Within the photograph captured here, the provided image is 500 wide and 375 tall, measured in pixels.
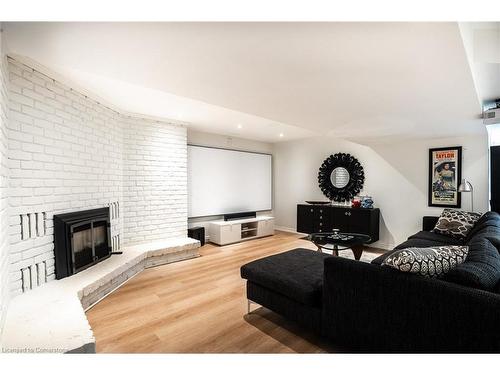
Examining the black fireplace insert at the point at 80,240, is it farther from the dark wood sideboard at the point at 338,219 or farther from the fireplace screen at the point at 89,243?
the dark wood sideboard at the point at 338,219

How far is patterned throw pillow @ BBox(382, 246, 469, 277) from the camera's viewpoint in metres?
1.42

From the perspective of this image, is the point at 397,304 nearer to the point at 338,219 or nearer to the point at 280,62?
the point at 280,62

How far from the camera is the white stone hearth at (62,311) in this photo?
154 cm

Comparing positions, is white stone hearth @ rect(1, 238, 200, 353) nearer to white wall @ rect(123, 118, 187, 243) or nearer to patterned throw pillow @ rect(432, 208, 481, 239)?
white wall @ rect(123, 118, 187, 243)

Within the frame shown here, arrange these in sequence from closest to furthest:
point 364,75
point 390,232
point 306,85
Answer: point 364,75 → point 306,85 → point 390,232

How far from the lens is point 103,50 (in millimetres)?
1357

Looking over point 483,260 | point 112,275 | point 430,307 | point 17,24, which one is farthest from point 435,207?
point 17,24

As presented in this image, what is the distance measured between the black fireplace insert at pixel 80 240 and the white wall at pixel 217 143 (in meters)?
1.93

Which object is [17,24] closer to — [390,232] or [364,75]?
[364,75]

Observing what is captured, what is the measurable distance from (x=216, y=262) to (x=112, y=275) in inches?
60.4

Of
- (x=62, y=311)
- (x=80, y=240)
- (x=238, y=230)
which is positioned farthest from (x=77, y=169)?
(x=238, y=230)

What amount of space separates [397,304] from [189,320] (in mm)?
1706

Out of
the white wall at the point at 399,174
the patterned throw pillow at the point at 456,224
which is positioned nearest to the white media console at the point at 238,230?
the white wall at the point at 399,174

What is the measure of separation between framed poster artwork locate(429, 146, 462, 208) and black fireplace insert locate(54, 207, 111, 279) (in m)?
5.05
